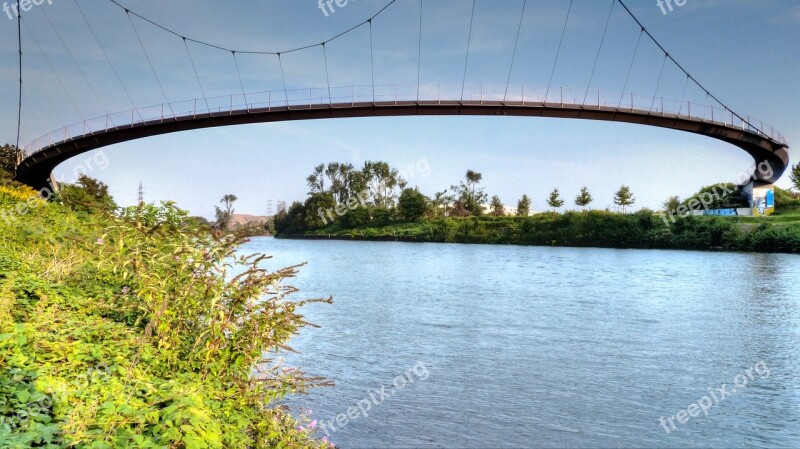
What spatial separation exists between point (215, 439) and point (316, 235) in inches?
4170

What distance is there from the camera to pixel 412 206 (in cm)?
10069

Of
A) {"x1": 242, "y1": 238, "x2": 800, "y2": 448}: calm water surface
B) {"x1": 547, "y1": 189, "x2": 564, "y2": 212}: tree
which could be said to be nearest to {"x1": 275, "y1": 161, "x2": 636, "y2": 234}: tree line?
{"x1": 547, "y1": 189, "x2": 564, "y2": 212}: tree

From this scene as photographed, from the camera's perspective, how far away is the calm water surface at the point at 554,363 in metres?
8.30

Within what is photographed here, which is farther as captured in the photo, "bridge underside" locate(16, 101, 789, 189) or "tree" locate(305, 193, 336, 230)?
"tree" locate(305, 193, 336, 230)

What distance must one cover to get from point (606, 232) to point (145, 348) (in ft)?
232

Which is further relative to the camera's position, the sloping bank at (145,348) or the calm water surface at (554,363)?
the calm water surface at (554,363)

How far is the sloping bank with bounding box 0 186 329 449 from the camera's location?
3.87 m

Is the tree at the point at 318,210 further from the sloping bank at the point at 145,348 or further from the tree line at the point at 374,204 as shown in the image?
the sloping bank at the point at 145,348

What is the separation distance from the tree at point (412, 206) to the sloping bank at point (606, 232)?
8.23ft

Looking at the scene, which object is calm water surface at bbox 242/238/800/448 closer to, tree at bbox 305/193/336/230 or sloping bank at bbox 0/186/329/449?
sloping bank at bbox 0/186/329/449

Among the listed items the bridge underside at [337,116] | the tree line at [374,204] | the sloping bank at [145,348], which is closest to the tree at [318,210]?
the tree line at [374,204]

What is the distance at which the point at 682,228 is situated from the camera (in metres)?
64.7

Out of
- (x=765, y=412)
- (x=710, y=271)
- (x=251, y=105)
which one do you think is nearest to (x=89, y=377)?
(x=765, y=412)

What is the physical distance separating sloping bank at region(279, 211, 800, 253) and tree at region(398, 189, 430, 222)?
251cm
